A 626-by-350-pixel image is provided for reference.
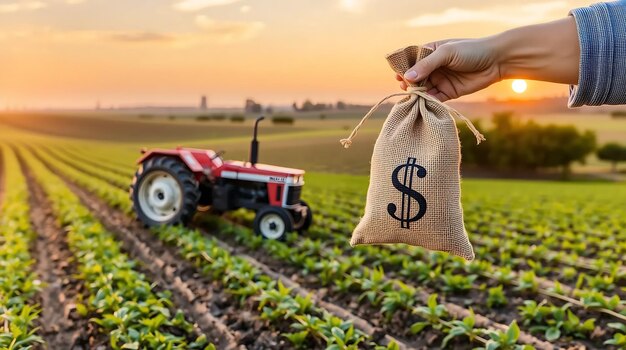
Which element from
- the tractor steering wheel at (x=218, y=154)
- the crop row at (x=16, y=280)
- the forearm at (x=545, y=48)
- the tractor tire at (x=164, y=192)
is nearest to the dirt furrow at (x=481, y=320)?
the tractor tire at (x=164, y=192)

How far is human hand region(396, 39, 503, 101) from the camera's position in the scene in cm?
240

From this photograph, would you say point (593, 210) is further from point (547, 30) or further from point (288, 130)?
point (547, 30)

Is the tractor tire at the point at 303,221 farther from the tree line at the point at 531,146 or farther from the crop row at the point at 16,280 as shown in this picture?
the tree line at the point at 531,146

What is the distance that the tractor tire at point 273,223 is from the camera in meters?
7.00

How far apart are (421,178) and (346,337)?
185 centimetres

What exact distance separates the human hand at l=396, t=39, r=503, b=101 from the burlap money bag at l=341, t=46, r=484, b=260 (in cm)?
6

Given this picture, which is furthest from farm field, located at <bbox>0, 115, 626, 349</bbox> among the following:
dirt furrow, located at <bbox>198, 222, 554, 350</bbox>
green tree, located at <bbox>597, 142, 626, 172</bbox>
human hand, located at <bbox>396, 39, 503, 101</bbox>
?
green tree, located at <bbox>597, 142, 626, 172</bbox>

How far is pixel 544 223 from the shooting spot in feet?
31.3

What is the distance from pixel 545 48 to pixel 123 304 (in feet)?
11.2

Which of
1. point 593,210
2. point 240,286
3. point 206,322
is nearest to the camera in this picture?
point 206,322

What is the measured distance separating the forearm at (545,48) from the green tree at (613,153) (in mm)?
25395

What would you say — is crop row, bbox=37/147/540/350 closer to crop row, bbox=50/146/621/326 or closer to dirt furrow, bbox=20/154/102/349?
crop row, bbox=50/146/621/326

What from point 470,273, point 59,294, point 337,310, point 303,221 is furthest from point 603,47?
point 303,221

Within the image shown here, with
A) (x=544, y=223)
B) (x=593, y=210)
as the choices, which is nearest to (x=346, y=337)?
(x=544, y=223)
